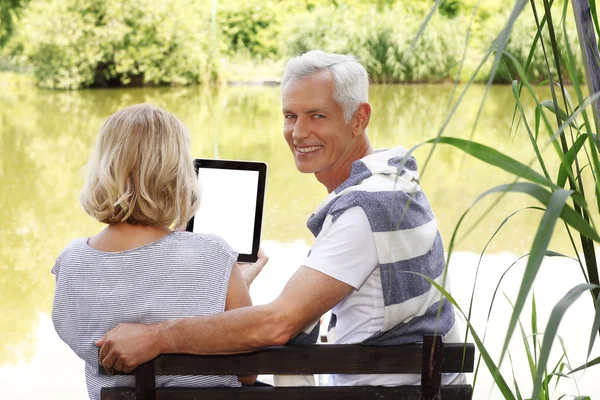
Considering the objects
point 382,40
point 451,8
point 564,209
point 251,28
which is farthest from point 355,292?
point 451,8

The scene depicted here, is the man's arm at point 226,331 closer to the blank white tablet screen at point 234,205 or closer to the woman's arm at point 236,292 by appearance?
the woman's arm at point 236,292

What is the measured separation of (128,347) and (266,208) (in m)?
5.81

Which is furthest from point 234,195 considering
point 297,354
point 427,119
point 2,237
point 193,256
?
point 427,119

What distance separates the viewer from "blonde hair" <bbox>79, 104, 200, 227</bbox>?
5.04 ft

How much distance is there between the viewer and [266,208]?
727cm

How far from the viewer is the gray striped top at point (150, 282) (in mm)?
1524

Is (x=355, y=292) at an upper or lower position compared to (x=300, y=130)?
lower

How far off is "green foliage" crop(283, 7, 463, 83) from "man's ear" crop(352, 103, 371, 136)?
14999mm

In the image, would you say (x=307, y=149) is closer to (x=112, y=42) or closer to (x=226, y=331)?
(x=226, y=331)

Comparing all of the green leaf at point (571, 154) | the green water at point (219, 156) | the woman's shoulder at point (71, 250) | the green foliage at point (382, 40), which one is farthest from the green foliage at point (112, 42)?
the green leaf at point (571, 154)

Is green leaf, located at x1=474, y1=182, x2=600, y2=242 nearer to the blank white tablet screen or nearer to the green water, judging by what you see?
the blank white tablet screen

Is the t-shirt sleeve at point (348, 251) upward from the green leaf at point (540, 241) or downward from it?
downward

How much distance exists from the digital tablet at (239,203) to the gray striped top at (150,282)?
16.8 inches

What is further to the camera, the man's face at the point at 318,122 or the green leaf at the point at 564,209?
the man's face at the point at 318,122
